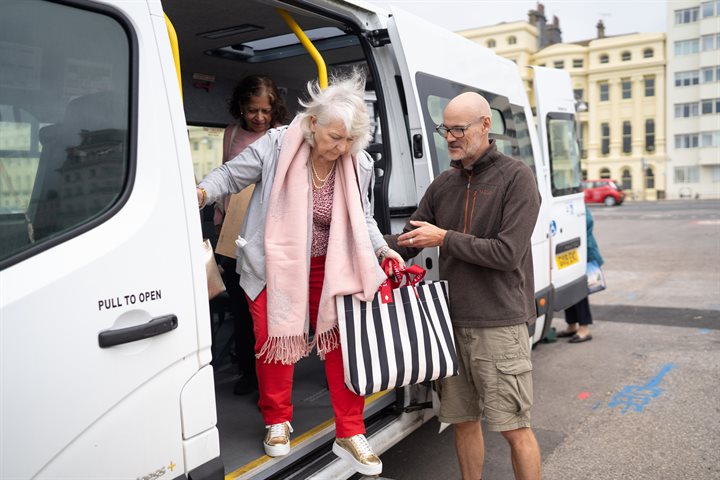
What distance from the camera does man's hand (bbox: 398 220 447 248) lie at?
2.67 m

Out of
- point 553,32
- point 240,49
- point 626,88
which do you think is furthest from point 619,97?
point 240,49

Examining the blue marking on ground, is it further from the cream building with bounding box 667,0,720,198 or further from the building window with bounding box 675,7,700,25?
the building window with bounding box 675,7,700,25

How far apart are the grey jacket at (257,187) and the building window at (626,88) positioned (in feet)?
207

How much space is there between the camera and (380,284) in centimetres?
253

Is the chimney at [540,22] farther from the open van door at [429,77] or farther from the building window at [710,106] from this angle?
the open van door at [429,77]

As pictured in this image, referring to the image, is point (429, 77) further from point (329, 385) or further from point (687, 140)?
point (687, 140)

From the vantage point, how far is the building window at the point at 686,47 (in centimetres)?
5356

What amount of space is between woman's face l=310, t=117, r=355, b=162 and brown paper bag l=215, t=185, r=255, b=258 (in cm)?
90

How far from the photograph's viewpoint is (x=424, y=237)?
8.79 feet

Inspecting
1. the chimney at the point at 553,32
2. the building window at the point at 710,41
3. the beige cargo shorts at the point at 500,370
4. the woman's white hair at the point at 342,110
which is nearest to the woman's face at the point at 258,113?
the woman's white hair at the point at 342,110

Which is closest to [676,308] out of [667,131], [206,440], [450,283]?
[450,283]

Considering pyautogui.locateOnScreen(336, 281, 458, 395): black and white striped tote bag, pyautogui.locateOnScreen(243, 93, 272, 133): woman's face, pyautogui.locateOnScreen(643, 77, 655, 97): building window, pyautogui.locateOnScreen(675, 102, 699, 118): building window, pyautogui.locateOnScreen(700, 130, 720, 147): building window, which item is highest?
pyautogui.locateOnScreen(643, 77, 655, 97): building window

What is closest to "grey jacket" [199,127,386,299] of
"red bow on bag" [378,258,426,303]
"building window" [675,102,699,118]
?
"red bow on bag" [378,258,426,303]

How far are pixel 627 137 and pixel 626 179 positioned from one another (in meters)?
3.96
